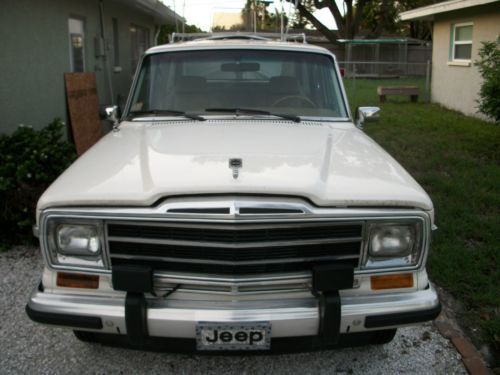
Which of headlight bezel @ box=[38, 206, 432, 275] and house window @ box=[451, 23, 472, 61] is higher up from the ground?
house window @ box=[451, 23, 472, 61]

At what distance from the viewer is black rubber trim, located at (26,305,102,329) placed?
2664mm

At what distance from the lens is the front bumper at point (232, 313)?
2607mm

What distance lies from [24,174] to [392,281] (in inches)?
142

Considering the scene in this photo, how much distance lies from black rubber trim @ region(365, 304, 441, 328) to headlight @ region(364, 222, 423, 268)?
0.24 metres

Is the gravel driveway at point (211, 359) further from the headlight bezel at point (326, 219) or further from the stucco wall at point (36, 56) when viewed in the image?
the stucco wall at point (36, 56)

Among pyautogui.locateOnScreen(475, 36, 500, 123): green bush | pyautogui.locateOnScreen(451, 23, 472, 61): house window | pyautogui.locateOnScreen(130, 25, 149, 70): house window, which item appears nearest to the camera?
pyautogui.locateOnScreen(475, 36, 500, 123): green bush

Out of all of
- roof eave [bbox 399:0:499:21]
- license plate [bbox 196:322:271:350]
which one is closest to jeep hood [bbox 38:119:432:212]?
license plate [bbox 196:322:271:350]

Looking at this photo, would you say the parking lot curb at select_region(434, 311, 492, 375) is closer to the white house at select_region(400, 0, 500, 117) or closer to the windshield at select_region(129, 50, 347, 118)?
the windshield at select_region(129, 50, 347, 118)

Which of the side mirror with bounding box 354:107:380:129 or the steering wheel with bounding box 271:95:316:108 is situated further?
the side mirror with bounding box 354:107:380:129

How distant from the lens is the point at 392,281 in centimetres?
280

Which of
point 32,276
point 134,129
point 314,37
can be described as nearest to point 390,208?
point 134,129

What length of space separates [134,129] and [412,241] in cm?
213

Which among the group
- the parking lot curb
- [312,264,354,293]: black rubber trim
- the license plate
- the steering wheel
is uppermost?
the steering wheel

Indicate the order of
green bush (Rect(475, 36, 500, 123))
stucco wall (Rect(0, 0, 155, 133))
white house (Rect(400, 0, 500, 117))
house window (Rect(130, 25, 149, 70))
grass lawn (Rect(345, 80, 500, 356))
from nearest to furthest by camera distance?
grass lawn (Rect(345, 80, 500, 356)) < stucco wall (Rect(0, 0, 155, 133)) < green bush (Rect(475, 36, 500, 123)) < white house (Rect(400, 0, 500, 117)) < house window (Rect(130, 25, 149, 70))
